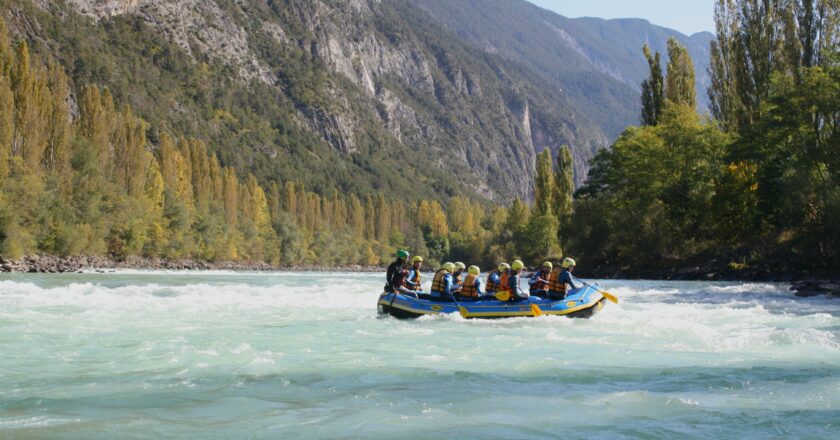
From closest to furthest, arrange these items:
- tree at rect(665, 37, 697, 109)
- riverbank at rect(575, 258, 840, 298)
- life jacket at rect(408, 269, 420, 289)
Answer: life jacket at rect(408, 269, 420, 289) → riverbank at rect(575, 258, 840, 298) → tree at rect(665, 37, 697, 109)

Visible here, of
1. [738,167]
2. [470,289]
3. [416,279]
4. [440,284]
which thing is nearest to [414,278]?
[416,279]

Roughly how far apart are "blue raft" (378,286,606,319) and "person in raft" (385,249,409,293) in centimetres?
45

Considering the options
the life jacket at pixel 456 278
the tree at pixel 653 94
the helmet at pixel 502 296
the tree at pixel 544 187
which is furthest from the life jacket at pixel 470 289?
the tree at pixel 544 187

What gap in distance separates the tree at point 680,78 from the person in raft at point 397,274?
1798 inches

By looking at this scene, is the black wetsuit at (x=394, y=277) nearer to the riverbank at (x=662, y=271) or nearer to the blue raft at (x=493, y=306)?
the blue raft at (x=493, y=306)

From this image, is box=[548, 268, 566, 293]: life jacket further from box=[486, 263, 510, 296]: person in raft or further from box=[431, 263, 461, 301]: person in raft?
box=[431, 263, 461, 301]: person in raft

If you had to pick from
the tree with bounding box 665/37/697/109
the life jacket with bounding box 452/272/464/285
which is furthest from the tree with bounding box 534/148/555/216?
the life jacket with bounding box 452/272/464/285

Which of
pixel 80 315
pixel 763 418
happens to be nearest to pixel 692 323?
pixel 763 418

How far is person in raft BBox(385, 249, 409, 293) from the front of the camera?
882 inches

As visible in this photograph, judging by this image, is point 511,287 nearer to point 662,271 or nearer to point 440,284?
point 440,284

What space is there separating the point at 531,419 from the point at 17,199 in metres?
52.7

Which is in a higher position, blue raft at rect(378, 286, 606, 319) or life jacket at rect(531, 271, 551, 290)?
life jacket at rect(531, 271, 551, 290)

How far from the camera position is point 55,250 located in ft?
197

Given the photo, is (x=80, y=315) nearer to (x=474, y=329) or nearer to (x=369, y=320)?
(x=369, y=320)
